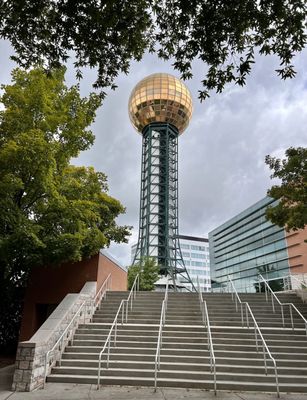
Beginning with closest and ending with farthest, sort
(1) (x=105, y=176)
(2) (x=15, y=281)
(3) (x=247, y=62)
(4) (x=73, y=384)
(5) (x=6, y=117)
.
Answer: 1. (3) (x=247, y=62)
2. (4) (x=73, y=384)
3. (5) (x=6, y=117)
4. (2) (x=15, y=281)
5. (1) (x=105, y=176)

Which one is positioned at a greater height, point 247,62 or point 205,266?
point 205,266

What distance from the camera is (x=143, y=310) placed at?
36.3ft

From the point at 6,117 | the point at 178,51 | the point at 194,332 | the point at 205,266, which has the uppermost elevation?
the point at 205,266

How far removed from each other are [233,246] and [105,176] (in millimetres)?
62570

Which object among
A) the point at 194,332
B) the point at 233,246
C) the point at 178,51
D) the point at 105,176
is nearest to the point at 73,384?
the point at 194,332

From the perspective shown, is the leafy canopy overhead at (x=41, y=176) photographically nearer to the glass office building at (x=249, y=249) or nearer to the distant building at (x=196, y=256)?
the glass office building at (x=249, y=249)

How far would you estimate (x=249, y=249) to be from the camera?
6488 centimetres

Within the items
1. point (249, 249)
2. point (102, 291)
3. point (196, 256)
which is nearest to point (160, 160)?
point (249, 249)

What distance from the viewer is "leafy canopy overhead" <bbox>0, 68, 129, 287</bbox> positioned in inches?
349

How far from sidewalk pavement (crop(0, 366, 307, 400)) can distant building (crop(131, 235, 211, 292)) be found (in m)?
88.5

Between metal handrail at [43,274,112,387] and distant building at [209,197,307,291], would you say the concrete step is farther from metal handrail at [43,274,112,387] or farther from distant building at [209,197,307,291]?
distant building at [209,197,307,291]

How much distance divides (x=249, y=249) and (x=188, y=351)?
60036 mm

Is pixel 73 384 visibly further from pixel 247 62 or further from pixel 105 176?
pixel 105 176

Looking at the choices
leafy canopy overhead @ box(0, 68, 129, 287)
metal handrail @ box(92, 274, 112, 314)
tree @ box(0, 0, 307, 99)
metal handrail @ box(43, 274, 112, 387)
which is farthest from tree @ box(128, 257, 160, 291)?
tree @ box(0, 0, 307, 99)
